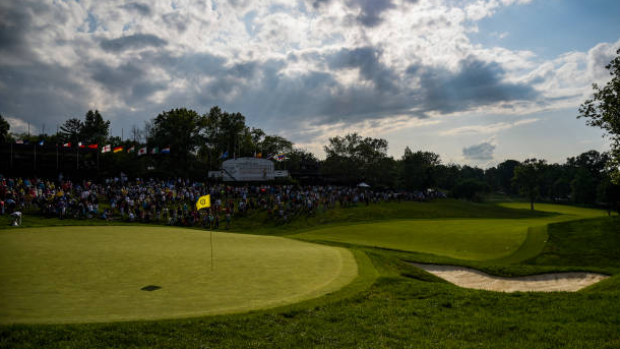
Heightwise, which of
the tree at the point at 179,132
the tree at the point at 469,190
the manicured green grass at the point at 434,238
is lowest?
the manicured green grass at the point at 434,238

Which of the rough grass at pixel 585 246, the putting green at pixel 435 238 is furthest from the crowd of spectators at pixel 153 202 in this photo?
the rough grass at pixel 585 246

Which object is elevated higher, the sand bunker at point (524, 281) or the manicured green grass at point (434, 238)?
the manicured green grass at point (434, 238)

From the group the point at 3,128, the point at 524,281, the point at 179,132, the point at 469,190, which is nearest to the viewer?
the point at 524,281

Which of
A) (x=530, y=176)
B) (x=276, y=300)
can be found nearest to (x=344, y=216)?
(x=276, y=300)

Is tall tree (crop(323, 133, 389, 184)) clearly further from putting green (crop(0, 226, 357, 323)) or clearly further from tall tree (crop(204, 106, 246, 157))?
putting green (crop(0, 226, 357, 323))

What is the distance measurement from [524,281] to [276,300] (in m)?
13.1

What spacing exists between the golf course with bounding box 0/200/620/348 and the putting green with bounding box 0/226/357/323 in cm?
5

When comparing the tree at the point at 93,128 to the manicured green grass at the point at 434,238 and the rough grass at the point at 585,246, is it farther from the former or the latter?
the rough grass at the point at 585,246

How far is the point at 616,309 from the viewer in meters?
9.22

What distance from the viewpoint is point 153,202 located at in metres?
40.9

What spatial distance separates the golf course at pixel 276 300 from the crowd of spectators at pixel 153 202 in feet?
50.6

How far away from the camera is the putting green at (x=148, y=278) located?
31.0ft

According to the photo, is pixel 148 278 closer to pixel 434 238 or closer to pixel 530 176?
pixel 434 238

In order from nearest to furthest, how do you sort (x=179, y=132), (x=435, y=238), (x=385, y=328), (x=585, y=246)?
(x=385, y=328), (x=585, y=246), (x=435, y=238), (x=179, y=132)
